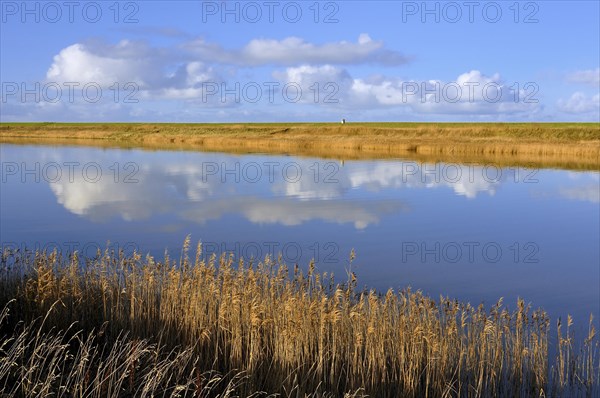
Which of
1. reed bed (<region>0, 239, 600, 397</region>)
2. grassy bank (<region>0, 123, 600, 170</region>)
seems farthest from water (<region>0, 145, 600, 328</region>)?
grassy bank (<region>0, 123, 600, 170</region>)

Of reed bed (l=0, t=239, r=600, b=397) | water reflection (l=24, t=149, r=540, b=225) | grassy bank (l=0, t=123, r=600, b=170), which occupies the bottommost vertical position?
reed bed (l=0, t=239, r=600, b=397)

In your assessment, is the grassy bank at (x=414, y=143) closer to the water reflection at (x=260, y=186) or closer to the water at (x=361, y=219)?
the water reflection at (x=260, y=186)

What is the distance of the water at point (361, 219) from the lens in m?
13.3

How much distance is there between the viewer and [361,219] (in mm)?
19672

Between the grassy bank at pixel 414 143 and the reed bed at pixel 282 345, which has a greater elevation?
the grassy bank at pixel 414 143

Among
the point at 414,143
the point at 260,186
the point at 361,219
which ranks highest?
the point at 414,143

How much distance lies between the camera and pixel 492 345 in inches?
298

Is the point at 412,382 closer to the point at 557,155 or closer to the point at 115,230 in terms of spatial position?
the point at 115,230

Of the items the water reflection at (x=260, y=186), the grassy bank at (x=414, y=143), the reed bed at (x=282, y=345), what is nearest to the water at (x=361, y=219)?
the water reflection at (x=260, y=186)

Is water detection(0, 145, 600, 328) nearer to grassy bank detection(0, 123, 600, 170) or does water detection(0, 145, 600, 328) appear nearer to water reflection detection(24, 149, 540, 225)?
water reflection detection(24, 149, 540, 225)

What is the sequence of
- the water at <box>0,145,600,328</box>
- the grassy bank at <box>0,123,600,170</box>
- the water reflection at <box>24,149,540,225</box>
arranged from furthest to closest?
the grassy bank at <box>0,123,600,170</box>, the water reflection at <box>24,149,540,225</box>, the water at <box>0,145,600,328</box>

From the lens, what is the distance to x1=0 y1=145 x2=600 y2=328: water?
1327 centimetres

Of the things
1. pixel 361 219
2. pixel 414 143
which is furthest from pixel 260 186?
pixel 414 143

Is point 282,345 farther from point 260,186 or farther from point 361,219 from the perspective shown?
point 260,186
